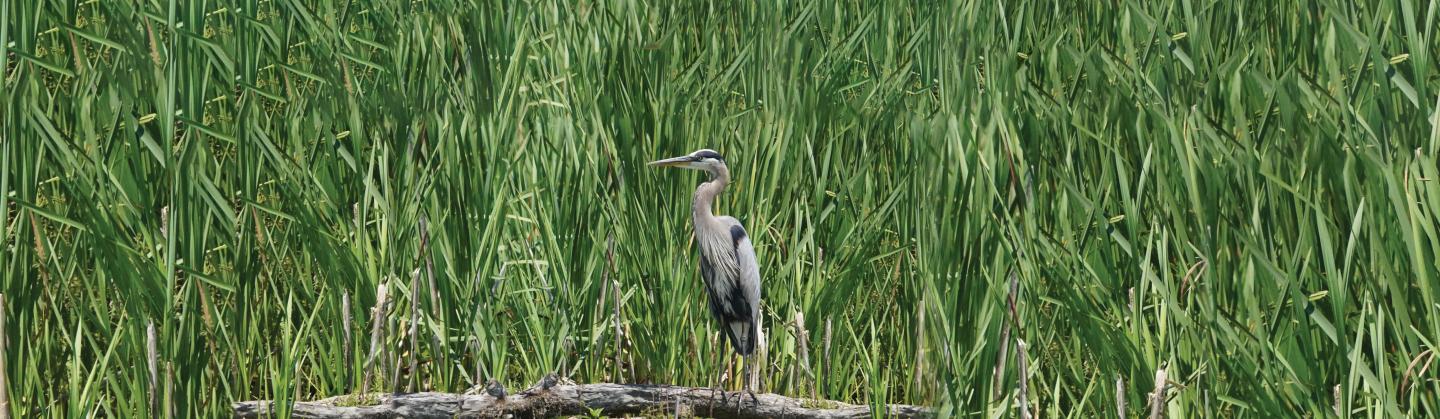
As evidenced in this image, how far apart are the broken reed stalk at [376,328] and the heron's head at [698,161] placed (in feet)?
2.56

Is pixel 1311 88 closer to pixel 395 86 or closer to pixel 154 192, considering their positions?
pixel 395 86

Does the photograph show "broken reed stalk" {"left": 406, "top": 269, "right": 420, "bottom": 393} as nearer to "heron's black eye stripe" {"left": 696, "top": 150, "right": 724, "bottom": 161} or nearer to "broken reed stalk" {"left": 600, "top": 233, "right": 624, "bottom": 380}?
"broken reed stalk" {"left": 600, "top": 233, "right": 624, "bottom": 380}

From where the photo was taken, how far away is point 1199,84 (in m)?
2.77

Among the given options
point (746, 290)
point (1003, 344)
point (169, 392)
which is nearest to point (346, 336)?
point (169, 392)

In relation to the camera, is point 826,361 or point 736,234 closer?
point 826,361

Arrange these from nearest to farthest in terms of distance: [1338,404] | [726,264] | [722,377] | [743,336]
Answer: [1338,404] < [722,377] < [743,336] < [726,264]

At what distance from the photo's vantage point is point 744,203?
3326 mm

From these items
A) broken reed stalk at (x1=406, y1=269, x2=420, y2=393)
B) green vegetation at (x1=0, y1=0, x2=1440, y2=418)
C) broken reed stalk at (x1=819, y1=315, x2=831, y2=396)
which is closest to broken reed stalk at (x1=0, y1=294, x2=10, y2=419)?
green vegetation at (x1=0, y1=0, x2=1440, y2=418)

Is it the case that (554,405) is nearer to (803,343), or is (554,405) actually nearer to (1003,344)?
(803,343)

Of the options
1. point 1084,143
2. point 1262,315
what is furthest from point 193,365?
point 1262,315

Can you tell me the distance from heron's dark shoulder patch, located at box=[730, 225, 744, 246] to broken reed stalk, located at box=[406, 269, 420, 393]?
37.7 inches

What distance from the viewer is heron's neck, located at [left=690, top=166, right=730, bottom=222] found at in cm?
322

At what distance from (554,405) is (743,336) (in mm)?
697

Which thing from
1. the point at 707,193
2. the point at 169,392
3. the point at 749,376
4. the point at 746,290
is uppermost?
the point at 707,193
